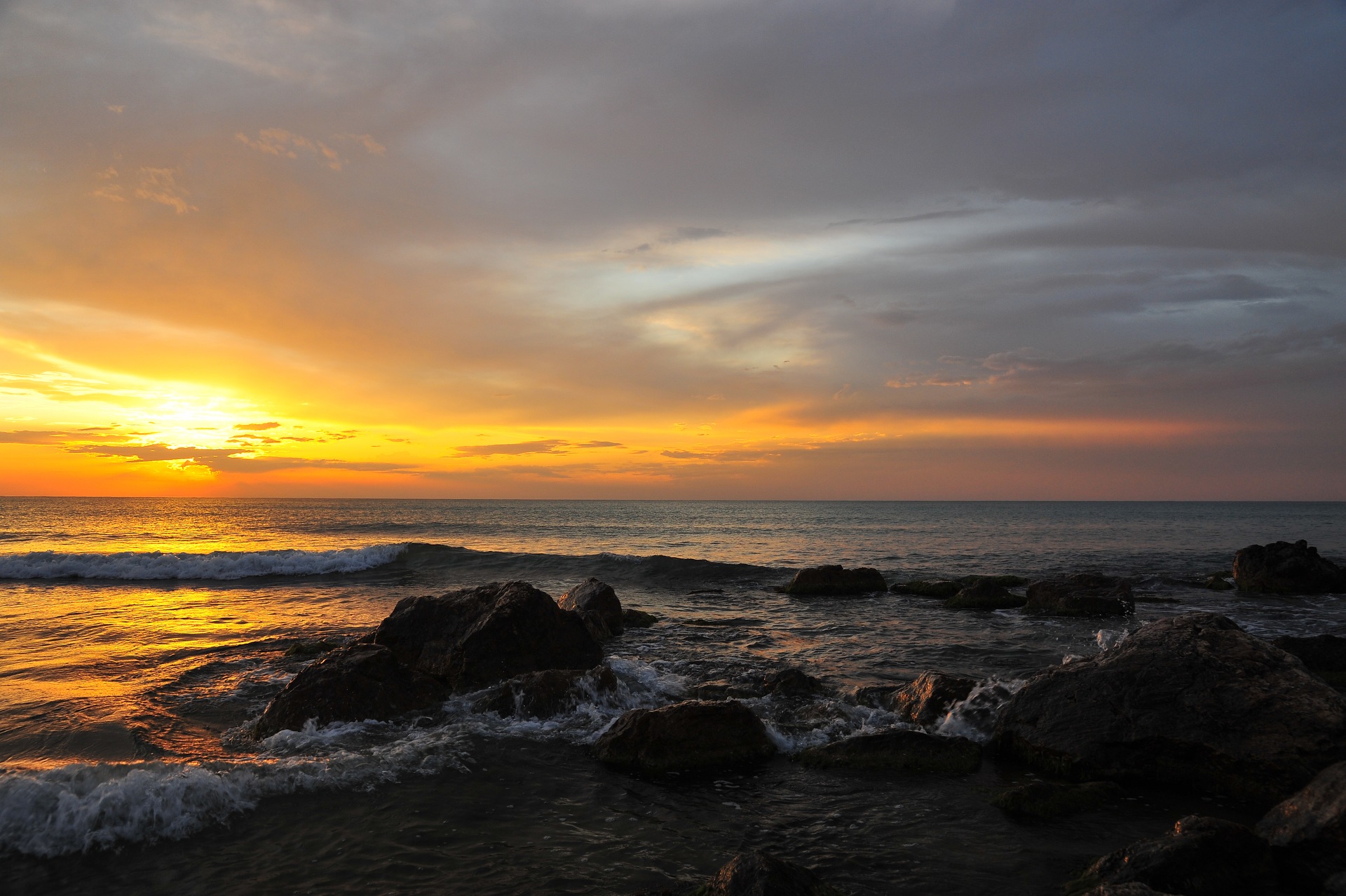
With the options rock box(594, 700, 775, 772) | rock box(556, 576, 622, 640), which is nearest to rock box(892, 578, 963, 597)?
rock box(556, 576, 622, 640)

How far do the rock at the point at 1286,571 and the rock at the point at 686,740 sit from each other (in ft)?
76.7

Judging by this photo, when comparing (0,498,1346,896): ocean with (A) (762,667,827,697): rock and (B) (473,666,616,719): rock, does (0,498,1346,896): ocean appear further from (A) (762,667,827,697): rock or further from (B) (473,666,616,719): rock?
(A) (762,667,827,697): rock

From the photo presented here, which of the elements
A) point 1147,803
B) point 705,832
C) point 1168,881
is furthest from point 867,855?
point 1147,803

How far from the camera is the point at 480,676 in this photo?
11.6 meters

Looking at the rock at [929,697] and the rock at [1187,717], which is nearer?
the rock at [1187,717]

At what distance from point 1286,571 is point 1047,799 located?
22.7 meters

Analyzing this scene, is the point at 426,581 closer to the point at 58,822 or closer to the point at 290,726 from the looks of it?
the point at 290,726

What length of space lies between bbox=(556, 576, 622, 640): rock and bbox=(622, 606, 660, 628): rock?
18.1 inches

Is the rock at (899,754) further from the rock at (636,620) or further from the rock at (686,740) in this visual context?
the rock at (636,620)

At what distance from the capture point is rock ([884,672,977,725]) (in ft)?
31.5

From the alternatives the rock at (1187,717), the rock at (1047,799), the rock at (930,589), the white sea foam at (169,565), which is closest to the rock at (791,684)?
the rock at (1187,717)

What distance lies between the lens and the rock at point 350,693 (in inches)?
367

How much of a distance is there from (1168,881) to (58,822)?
9305mm

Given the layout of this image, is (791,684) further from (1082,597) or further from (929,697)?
(1082,597)
